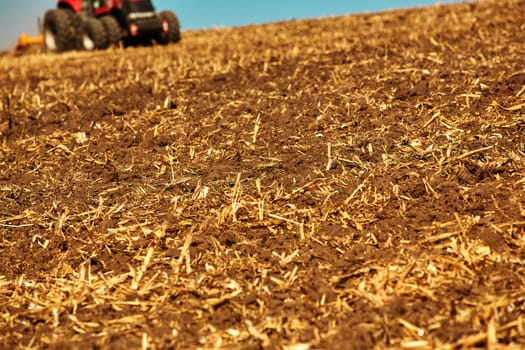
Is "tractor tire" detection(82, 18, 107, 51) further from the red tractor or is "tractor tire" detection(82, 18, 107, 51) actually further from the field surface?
the field surface

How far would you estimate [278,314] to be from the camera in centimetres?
394

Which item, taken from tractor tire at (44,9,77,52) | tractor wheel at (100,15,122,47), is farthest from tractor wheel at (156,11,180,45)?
tractor tire at (44,9,77,52)

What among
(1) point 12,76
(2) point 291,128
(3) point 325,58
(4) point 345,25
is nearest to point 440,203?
(2) point 291,128

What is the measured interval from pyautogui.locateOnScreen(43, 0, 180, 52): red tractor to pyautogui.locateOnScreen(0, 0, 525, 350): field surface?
8.12 metres

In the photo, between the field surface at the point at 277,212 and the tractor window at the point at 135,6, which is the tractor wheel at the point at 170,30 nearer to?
the tractor window at the point at 135,6

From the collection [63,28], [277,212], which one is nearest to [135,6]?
[63,28]

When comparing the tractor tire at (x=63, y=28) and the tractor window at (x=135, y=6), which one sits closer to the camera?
the tractor window at (x=135, y=6)

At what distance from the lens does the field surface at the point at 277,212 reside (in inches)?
154

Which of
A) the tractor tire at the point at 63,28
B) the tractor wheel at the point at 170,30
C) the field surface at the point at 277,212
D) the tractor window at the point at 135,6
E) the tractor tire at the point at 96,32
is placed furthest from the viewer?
the tractor tire at the point at 63,28

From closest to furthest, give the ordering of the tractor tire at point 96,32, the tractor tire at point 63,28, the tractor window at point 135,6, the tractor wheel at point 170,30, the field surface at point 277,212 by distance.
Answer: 1. the field surface at point 277,212
2. the tractor window at point 135,6
3. the tractor tire at point 96,32
4. the tractor wheel at point 170,30
5. the tractor tire at point 63,28

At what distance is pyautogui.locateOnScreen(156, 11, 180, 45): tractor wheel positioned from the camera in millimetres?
17969

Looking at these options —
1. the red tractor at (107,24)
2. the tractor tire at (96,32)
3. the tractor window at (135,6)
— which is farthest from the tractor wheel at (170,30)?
the tractor tire at (96,32)

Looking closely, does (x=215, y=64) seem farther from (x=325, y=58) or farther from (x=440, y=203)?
(x=440, y=203)

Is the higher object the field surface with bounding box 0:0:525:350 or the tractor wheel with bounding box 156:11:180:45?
the tractor wheel with bounding box 156:11:180:45
